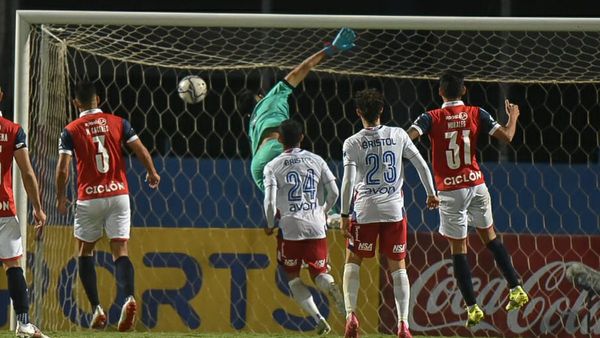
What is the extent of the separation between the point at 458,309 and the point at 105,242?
2.83m

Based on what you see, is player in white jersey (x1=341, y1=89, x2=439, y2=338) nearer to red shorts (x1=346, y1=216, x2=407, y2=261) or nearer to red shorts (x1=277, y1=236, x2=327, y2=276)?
red shorts (x1=346, y1=216, x2=407, y2=261)

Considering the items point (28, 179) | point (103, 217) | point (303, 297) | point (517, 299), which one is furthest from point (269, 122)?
point (28, 179)

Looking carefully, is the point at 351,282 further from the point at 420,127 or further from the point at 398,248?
the point at 420,127

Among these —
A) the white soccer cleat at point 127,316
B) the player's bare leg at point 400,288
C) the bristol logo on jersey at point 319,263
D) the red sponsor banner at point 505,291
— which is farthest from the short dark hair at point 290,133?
the red sponsor banner at point 505,291

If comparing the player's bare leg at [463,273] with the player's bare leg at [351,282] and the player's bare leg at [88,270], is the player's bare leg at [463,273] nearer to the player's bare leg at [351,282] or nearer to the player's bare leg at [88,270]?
the player's bare leg at [351,282]

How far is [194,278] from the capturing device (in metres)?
10.2

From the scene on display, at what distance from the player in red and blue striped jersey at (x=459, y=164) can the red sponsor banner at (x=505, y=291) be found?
1601 millimetres

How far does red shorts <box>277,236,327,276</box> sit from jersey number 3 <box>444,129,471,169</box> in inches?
40.3

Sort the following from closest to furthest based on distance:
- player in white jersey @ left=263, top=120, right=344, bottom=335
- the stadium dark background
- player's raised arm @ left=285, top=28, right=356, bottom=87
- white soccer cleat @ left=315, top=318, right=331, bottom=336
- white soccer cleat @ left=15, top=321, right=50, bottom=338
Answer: white soccer cleat @ left=15, top=321, right=50, bottom=338 → player in white jersey @ left=263, top=120, right=344, bottom=335 → white soccer cleat @ left=315, top=318, right=331, bottom=336 → player's raised arm @ left=285, top=28, right=356, bottom=87 → the stadium dark background

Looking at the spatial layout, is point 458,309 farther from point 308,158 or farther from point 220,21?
point 220,21

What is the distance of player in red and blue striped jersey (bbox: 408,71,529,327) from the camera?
8375 millimetres

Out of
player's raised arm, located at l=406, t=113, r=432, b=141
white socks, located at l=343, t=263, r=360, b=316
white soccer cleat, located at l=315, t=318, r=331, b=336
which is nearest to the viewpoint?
white socks, located at l=343, t=263, r=360, b=316

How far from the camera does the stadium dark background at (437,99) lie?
13.2 meters

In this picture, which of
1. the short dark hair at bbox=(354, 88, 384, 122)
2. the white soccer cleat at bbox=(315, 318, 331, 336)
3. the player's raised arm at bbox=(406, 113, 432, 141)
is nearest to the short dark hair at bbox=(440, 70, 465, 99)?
the player's raised arm at bbox=(406, 113, 432, 141)
